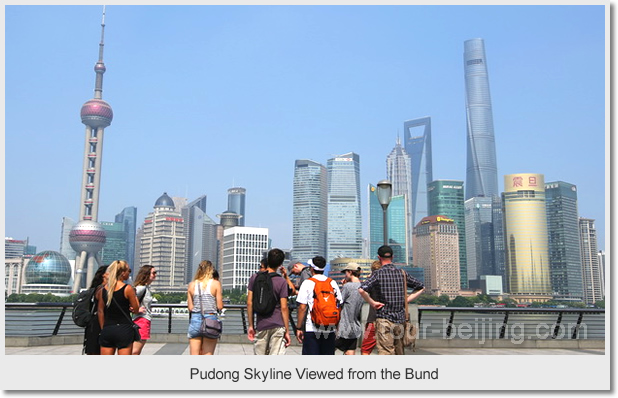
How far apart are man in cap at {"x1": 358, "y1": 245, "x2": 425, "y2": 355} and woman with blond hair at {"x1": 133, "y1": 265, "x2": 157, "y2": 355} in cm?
311

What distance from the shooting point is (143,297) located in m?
8.80

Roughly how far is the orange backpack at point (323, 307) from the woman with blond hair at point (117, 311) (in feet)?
7.55

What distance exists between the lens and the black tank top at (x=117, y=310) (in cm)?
757

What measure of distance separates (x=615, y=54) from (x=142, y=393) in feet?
24.4

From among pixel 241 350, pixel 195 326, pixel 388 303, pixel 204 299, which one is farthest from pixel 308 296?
pixel 241 350

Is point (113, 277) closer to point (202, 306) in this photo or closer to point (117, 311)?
point (117, 311)

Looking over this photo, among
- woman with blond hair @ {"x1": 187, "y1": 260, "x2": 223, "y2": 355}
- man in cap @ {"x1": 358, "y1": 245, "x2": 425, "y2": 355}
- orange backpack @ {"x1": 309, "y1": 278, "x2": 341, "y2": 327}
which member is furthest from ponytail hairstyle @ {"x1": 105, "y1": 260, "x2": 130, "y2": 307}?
man in cap @ {"x1": 358, "y1": 245, "x2": 425, "y2": 355}

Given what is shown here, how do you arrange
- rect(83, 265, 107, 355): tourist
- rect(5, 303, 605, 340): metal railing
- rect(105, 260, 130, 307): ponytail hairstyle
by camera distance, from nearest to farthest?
rect(105, 260, 130, 307): ponytail hairstyle
rect(83, 265, 107, 355): tourist
rect(5, 303, 605, 340): metal railing

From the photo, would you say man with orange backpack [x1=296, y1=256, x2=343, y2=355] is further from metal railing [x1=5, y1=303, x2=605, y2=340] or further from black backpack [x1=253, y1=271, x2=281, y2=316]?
metal railing [x1=5, y1=303, x2=605, y2=340]

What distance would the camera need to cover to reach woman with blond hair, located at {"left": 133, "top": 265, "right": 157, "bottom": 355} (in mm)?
8672

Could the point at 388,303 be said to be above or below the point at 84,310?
above

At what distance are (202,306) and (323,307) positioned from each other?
5.39 feet

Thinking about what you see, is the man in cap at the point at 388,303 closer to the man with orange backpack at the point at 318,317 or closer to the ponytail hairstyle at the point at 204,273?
the man with orange backpack at the point at 318,317

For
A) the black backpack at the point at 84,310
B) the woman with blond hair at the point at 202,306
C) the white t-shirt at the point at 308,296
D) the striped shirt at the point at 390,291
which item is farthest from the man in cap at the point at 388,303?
the black backpack at the point at 84,310
